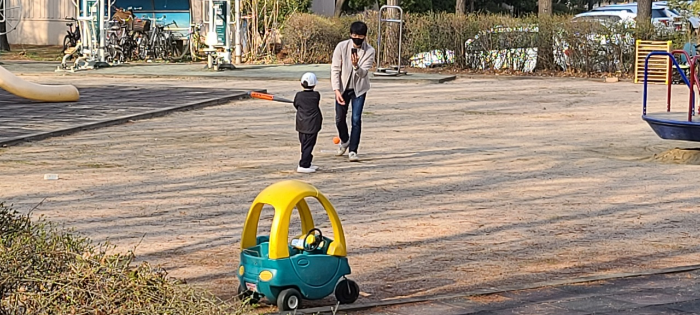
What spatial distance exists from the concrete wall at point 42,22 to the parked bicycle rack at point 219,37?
1186 centimetres

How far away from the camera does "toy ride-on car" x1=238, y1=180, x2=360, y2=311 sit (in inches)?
235

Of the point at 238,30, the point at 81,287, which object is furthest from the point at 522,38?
the point at 81,287

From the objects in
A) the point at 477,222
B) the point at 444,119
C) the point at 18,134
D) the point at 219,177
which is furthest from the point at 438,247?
the point at 444,119

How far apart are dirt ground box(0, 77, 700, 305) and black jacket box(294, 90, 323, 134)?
451 mm

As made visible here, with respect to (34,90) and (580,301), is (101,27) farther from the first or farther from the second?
(580,301)

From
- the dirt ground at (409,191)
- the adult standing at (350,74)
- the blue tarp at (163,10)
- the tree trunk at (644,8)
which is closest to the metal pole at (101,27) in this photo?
the blue tarp at (163,10)

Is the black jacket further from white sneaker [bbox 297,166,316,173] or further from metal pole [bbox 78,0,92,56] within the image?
metal pole [bbox 78,0,92,56]

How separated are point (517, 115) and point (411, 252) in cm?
1047

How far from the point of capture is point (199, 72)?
2653 centimetres

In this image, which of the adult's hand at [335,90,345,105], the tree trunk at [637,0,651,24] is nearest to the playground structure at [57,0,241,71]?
the tree trunk at [637,0,651,24]

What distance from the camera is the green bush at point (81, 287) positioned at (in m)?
4.26

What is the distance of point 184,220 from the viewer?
857cm

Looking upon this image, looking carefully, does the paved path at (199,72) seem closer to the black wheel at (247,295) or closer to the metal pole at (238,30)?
the metal pole at (238,30)

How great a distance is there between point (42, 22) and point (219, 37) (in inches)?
507
